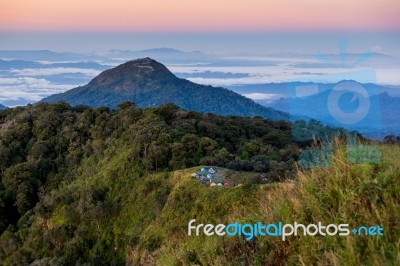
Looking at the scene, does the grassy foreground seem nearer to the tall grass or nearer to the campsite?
the tall grass

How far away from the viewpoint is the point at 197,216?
17.0 m

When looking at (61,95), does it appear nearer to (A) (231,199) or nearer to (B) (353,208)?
(A) (231,199)

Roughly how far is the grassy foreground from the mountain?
90430 millimetres

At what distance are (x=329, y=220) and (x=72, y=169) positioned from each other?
33075mm

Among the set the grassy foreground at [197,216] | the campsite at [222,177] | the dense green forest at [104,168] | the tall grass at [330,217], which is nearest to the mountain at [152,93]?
the dense green forest at [104,168]

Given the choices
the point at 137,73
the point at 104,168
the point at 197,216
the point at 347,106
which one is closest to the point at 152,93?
the point at 137,73

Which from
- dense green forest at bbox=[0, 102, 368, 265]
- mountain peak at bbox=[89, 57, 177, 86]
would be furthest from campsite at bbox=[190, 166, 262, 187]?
mountain peak at bbox=[89, 57, 177, 86]

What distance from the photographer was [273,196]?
7.02 meters

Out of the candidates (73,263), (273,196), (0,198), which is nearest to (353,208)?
(273,196)

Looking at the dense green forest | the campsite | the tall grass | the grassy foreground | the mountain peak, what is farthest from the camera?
the mountain peak

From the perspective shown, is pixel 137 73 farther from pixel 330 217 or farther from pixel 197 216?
pixel 330 217

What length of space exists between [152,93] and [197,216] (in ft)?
408

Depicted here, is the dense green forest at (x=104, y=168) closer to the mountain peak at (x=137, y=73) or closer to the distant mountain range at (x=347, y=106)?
the distant mountain range at (x=347, y=106)

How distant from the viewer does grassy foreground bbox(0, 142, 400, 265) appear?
541 cm
